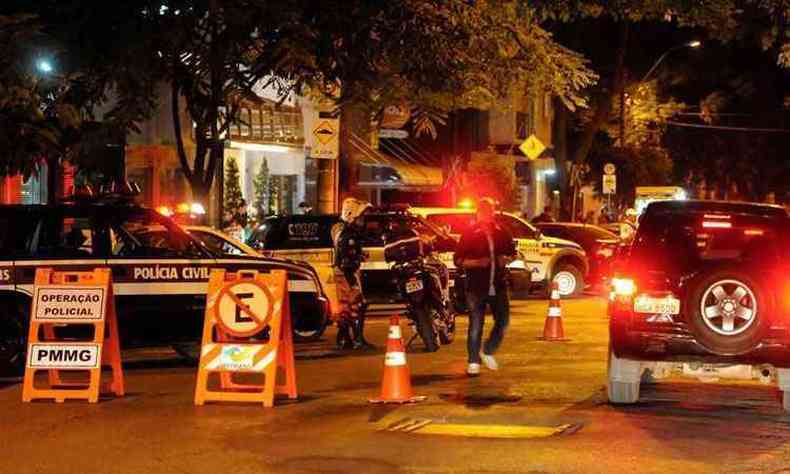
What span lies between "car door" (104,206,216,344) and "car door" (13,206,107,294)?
0.65 feet

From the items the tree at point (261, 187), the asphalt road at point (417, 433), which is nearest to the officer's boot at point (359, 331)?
the asphalt road at point (417, 433)

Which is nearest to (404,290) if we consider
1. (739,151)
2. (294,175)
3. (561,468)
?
(561,468)

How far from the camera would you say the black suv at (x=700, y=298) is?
380 inches

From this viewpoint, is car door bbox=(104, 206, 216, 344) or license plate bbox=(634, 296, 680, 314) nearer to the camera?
license plate bbox=(634, 296, 680, 314)

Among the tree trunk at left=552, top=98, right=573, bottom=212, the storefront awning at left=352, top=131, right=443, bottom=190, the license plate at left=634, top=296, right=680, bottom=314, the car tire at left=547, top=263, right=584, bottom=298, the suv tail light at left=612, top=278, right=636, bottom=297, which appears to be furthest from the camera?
the tree trunk at left=552, top=98, right=573, bottom=212

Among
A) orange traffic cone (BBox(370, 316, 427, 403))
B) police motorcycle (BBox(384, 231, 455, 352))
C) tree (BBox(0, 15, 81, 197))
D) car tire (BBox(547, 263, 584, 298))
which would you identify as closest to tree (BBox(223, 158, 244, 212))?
car tire (BBox(547, 263, 584, 298))

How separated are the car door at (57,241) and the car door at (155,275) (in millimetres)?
199

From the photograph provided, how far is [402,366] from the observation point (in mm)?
10898

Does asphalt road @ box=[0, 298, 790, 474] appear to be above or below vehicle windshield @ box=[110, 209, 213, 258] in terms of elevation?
below

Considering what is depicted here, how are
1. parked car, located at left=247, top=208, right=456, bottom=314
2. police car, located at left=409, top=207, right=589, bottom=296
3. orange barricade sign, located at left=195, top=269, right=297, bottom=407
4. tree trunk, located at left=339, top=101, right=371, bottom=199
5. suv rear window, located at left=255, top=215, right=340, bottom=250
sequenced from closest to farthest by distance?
orange barricade sign, located at left=195, top=269, right=297, bottom=407 → parked car, located at left=247, top=208, right=456, bottom=314 → suv rear window, located at left=255, top=215, right=340, bottom=250 → tree trunk, located at left=339, top=101, right=371, bottom=199 → police car, located at left=409, top=207, right=589, bottom=296

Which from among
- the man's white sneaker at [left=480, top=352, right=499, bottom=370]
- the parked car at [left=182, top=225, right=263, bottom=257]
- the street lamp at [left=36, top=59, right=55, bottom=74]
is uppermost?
the street lamp at [left=36, top=59, right=55, bottom=74]

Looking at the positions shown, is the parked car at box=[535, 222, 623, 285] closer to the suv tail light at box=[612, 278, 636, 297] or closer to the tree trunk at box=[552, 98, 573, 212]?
the suv tail light at box=[612, 278, 636, 297]

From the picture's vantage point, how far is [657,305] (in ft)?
33.0

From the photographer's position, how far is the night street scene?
9430 mm
